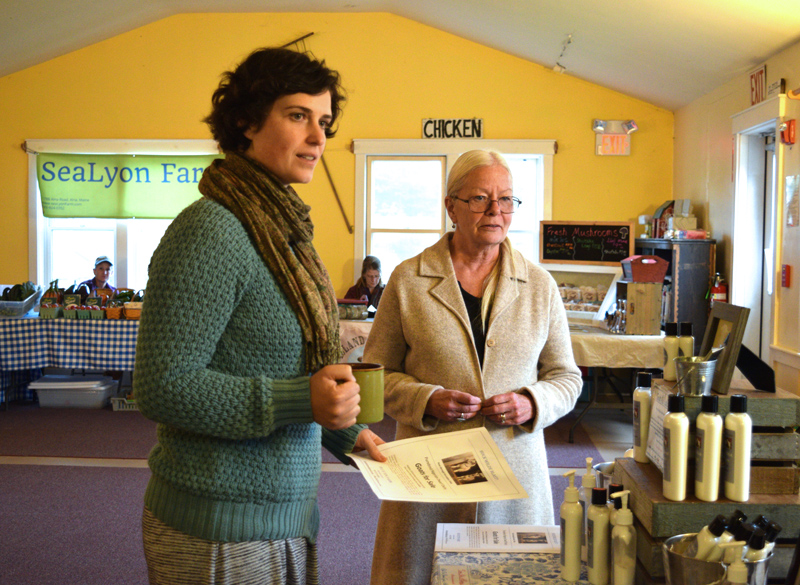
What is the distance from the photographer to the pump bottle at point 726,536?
936 mm

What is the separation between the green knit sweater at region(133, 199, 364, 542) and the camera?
0.98 metres

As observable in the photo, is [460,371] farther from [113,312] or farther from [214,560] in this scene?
[113,312]

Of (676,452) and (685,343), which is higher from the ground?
(685,343)

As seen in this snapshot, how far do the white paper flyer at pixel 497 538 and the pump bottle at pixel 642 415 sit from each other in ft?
0.86

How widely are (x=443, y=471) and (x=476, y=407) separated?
1.28 ft

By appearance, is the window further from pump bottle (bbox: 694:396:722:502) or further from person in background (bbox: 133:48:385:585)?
pump bottle (bbox: 694:396:722:502)

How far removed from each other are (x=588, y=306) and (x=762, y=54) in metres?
2.02

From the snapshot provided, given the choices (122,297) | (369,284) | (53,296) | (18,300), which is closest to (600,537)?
(122,297)

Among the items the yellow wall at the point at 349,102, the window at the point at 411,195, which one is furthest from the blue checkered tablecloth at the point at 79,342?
the window at the point at 411,195

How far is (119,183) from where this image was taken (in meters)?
6.90

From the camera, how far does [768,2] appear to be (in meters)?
3.55

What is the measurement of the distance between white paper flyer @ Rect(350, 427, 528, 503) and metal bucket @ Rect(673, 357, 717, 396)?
1.10 ft

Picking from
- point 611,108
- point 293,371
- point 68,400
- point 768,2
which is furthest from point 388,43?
point 293,371

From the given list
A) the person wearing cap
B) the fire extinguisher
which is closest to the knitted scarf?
the fire extinguisher
